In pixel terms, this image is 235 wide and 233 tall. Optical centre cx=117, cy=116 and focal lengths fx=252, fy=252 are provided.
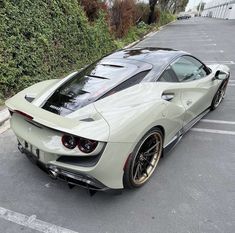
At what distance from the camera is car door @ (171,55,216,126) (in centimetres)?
320

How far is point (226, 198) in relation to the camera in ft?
8.36

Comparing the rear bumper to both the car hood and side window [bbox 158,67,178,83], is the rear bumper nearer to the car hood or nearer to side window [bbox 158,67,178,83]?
the car hood

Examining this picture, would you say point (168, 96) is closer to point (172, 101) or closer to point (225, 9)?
point (172, 101)

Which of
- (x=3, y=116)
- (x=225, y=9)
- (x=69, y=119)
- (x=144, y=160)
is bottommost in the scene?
(x=3, y=116)

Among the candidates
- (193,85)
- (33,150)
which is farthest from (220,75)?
(33,150)

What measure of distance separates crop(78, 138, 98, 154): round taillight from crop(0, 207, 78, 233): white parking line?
2.47 feet

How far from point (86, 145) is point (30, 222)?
0.92 m

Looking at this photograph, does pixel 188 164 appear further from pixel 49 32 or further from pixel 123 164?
pixel 49 32

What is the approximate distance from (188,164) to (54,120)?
1.77 meters

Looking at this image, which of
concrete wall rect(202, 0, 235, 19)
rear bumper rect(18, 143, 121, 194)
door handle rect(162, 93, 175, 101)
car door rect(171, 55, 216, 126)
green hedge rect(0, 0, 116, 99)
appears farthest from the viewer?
concrete wall rect(202, 0, 235, 19)

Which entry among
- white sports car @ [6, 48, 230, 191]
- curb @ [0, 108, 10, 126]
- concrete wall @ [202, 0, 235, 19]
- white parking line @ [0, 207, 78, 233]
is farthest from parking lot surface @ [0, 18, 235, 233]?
concrete wall @ [202, 0, 235, 19]

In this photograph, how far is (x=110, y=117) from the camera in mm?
2203

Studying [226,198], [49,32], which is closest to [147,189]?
[226,198]

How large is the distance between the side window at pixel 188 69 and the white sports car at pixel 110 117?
2 cm
